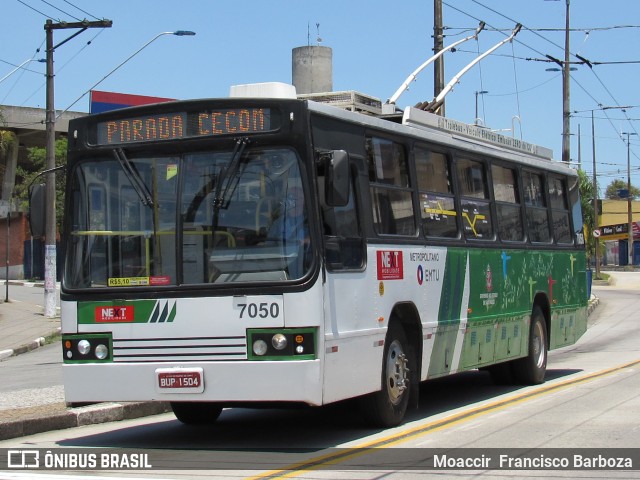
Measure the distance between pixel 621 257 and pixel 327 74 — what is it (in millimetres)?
81292

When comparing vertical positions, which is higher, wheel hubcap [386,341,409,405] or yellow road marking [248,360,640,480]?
wheel hubcap [386,341,409,405]

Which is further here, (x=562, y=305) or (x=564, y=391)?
(x=562, y=305)

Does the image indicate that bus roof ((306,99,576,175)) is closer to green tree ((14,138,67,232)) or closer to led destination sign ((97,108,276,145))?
led destination sign ((97,108,276,145))

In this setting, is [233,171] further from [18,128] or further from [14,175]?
[14,175]

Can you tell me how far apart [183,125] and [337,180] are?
5.13 feet

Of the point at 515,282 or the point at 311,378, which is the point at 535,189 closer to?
the point at 515,282

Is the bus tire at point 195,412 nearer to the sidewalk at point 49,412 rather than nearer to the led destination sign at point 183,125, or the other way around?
the sidewalk at point 49,412

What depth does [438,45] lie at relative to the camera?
26.0 m

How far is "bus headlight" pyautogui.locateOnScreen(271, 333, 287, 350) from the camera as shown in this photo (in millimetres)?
9180

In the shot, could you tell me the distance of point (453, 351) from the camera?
12.4 meters

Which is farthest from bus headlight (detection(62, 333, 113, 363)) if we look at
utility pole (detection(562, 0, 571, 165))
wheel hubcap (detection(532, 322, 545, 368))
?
utility pole (detection(562, 0, 571, 165))

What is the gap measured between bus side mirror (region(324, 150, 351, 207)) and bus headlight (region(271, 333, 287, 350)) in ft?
4.00

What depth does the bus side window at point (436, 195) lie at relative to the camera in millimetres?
11859

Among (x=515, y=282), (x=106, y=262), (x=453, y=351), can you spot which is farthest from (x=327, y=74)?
(x=106, y=262)
